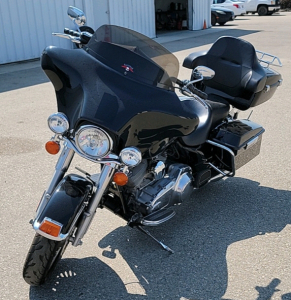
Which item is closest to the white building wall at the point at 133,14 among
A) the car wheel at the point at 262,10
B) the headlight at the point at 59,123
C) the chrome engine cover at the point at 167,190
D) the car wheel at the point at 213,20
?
the car wheel at the point at 213,20

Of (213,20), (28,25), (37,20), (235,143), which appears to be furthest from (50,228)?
(213,20)

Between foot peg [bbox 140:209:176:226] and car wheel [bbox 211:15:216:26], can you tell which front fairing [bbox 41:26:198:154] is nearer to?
foot peg [bbox 140:209:176:226]

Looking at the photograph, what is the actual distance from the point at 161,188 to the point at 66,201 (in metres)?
0.79

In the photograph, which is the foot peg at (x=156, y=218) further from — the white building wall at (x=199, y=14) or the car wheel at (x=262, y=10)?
the car wheel at (x=262, y=10)

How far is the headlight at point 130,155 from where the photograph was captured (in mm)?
2398

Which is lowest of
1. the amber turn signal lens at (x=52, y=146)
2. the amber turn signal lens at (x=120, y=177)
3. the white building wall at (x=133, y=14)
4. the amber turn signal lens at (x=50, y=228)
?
the white building wall at (x=133, y=14)

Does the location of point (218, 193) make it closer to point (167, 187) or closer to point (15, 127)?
point (167, 187)

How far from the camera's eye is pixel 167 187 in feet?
10.2

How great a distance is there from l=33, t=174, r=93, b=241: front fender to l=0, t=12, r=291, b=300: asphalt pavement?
1.67ft

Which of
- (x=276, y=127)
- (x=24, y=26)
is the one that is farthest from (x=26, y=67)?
(x=276, y=127)

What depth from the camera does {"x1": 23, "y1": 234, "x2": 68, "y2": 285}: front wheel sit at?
101 inches

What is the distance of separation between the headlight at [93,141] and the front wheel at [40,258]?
62 cm

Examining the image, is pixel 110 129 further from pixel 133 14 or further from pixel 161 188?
pixel 133 14

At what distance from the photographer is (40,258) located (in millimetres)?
2578
